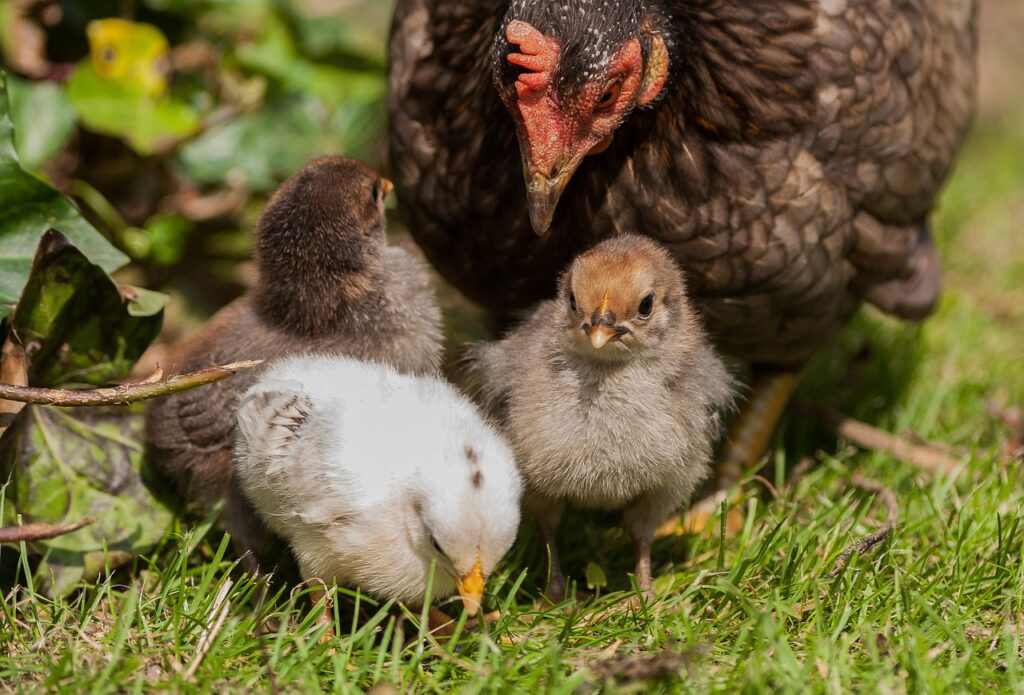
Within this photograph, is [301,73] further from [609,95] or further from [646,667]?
[646,667]

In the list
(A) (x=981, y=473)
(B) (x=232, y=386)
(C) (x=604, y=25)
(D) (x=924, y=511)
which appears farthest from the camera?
(A) (x=981, y=473)

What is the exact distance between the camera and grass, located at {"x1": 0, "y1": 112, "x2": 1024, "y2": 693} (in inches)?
85.7

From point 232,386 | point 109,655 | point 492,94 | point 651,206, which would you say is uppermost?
point 492,94

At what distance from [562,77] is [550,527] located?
1.06 meters

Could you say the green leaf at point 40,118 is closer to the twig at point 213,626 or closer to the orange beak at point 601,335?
the twig at point 213,626

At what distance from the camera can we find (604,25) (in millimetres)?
2434

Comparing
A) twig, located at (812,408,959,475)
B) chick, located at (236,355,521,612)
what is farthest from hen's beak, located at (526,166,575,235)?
twig, located at (812,408,959,475)

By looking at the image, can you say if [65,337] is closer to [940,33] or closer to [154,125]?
[154,125]

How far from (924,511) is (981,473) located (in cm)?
32

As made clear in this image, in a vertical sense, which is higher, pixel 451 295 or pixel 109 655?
pixel 451 295

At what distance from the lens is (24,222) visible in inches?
110

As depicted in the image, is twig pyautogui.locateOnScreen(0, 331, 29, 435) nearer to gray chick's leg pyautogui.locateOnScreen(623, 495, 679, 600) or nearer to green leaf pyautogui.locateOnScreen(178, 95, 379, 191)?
gray chick's leg pyautogui.locateOnScreen(623, 495, 679, 600)

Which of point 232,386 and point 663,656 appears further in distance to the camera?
point 232,386

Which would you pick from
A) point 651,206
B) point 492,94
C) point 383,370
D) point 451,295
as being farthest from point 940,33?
point 383,370
